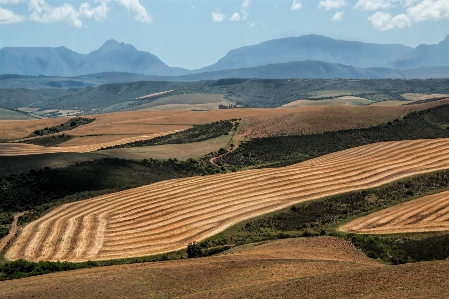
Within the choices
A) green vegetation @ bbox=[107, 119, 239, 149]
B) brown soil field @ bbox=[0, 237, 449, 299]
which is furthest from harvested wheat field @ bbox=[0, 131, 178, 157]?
brown soil field @ bbox=[0, 237, 449, 299]

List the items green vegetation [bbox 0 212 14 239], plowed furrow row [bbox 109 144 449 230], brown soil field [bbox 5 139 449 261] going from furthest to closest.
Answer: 1. plowed furrow row [bbox 109 144 449 230]
2. green vegetation [bbox 0 212 14 239]
3. brown soil field [bbox 5 139 449 261]

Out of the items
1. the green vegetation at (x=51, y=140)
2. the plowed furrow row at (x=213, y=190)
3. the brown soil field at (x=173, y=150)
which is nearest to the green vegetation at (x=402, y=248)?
the plowed furrow row at (x=213, y=190)

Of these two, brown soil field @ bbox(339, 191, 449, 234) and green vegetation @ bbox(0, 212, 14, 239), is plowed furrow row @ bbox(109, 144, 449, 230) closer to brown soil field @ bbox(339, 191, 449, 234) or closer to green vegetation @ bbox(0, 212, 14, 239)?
green vegetation @ bbox(0, 212, 14, 239)

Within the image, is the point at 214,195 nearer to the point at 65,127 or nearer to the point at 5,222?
the point at 5,222

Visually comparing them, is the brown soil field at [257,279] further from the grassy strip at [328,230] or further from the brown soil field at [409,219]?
the brown soil field at [409,219]

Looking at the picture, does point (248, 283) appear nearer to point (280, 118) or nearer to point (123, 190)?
point (123, 190)

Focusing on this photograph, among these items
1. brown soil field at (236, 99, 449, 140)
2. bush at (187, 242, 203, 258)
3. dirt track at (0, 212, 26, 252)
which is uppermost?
brown soil field at (236, 99, 449, 140)

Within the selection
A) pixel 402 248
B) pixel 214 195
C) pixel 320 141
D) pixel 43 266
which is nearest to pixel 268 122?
pixel 320 141

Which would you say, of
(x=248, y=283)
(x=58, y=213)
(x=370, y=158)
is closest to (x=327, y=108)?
(x=370, y=158)
